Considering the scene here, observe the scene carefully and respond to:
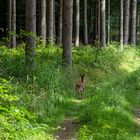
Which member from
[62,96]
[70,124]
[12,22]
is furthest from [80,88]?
[12,22]

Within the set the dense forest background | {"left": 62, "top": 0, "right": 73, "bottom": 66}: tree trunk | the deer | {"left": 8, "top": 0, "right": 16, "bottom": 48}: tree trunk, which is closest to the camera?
the dense forest background

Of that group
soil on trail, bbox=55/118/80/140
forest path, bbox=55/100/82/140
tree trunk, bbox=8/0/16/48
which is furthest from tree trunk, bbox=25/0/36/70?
tree trunk, bbox=8/0/16/48

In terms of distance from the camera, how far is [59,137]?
984 centimetres

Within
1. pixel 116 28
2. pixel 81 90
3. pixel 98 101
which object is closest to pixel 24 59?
pixel 81 90

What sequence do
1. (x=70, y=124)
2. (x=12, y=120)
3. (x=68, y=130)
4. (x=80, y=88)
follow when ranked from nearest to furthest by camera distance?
(x=12, y=120), (x=68, y=130), (x=70, y=124), (x=80, y=88)

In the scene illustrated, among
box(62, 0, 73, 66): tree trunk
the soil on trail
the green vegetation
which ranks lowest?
the soil on trail

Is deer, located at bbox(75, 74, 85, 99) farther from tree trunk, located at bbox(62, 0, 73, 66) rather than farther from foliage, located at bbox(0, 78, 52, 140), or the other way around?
foliage, located at bbox(0, 78, 52, 140)

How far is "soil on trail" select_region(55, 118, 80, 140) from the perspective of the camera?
9867mm

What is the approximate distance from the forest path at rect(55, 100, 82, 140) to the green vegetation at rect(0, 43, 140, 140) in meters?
0.03

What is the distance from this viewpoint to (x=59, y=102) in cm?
1249

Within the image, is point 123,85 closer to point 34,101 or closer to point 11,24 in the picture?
point 34,101

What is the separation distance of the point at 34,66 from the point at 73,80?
275 centimetres

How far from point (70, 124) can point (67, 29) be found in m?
6.24

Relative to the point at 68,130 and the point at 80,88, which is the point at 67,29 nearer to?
the point at 80,88
